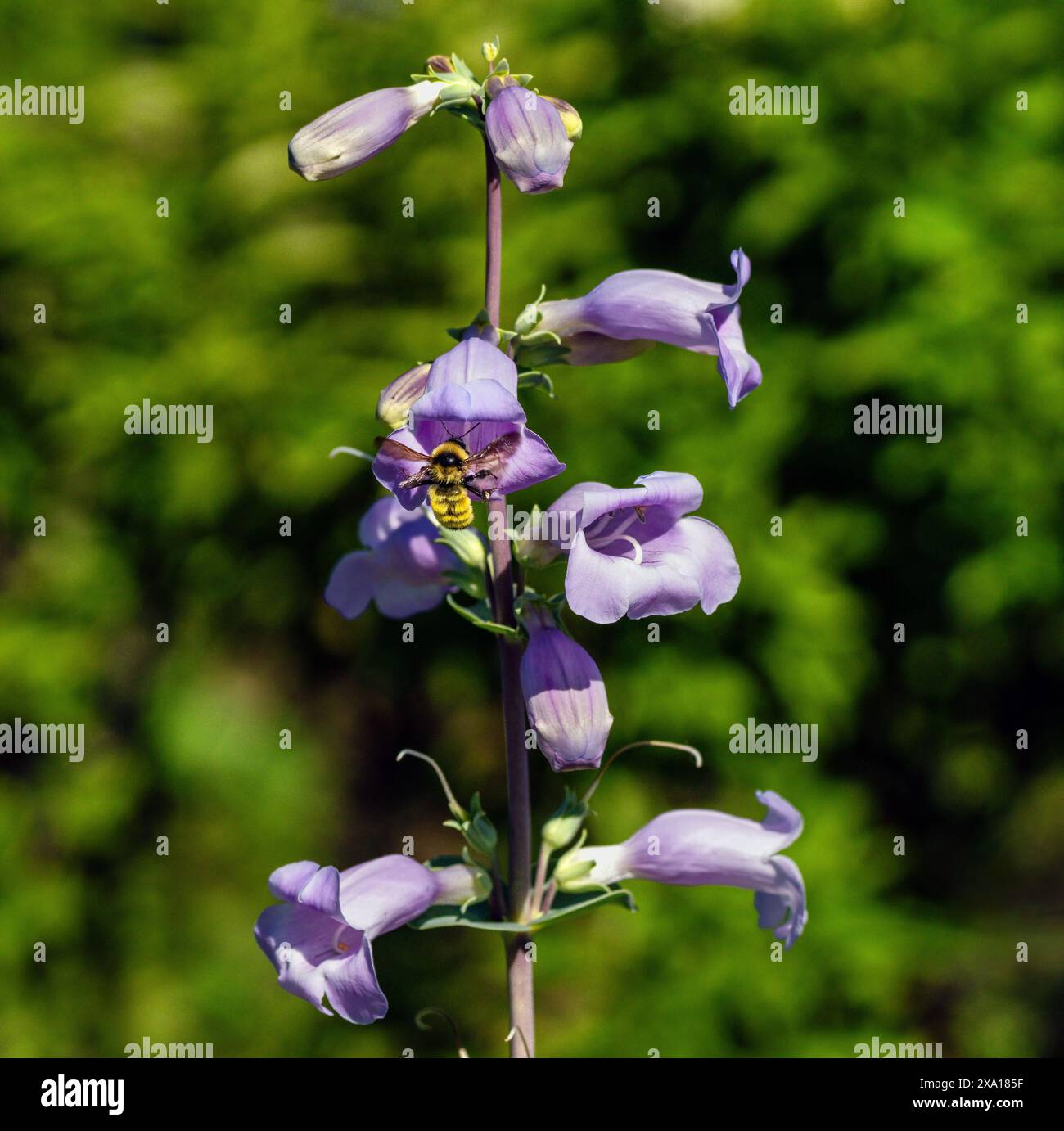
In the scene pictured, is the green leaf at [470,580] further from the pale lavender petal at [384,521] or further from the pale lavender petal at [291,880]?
the pale lavender petal at [291,880]

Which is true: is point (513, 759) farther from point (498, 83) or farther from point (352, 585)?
point (498, 83)

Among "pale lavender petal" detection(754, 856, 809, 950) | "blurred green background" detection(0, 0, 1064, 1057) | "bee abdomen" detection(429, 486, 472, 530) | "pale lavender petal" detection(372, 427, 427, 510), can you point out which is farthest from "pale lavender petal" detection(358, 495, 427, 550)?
"blurred green background" detection(0, 0, 1064, 1057)

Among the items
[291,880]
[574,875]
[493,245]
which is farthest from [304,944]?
[493,245]

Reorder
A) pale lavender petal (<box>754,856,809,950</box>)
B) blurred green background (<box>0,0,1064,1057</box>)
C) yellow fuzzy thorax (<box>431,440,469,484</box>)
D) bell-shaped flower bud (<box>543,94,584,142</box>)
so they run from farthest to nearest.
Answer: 1. blurred green background (<box>0,0,1064,1057</box>)
2. pale lavender petal (<box>754,856,809,950</box>)
3. bell-shaped flower bud (<box>543,94,584,142</box>)
4. yellow fuzzy thorax (<box>431,440,469,484</box>)

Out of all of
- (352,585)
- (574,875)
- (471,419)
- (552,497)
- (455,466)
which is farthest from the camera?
(552,497)

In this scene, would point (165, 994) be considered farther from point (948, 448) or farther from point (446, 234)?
point (948, 448)

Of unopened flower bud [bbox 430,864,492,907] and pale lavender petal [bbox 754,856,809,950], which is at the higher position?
unopened flower bud [bbox 430,864,492,907]

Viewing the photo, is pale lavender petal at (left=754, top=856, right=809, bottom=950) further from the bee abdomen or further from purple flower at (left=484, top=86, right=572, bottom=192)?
purple flower at (left=484, top=86, right=572, bottom=192)
